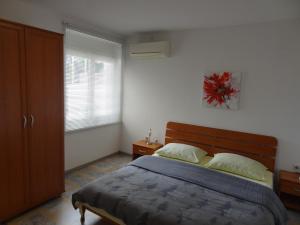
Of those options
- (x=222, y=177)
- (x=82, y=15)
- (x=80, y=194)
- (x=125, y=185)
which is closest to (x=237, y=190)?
(x=222, y=177)

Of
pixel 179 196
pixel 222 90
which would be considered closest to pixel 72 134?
pixel 179 196

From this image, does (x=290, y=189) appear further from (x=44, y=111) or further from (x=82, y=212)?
(x=44, y=111)

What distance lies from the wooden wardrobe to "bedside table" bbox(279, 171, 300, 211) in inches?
114

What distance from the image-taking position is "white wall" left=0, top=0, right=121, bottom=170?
8.57 ft

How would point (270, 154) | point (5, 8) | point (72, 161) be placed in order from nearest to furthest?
point (5, 8) < point (270, 154) < point (72, 161)

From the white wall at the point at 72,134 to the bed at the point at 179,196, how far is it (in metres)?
1.29

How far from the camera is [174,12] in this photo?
9.14ft

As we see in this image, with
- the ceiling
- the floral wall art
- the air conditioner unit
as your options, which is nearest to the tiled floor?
the floral wall art

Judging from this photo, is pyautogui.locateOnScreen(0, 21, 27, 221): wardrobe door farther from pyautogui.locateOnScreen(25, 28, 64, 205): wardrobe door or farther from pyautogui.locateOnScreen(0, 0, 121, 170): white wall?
pyautogui.locateOnScreen(0, 0, 121, 170): white wall

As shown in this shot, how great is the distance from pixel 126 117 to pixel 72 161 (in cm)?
141

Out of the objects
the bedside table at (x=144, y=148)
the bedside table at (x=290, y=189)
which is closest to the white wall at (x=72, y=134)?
the bedside table at (x=144, y=148)

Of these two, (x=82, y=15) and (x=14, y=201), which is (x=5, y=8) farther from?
(x=14, y=201)

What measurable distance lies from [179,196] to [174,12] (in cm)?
223

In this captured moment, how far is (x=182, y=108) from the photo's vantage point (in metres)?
3.82
